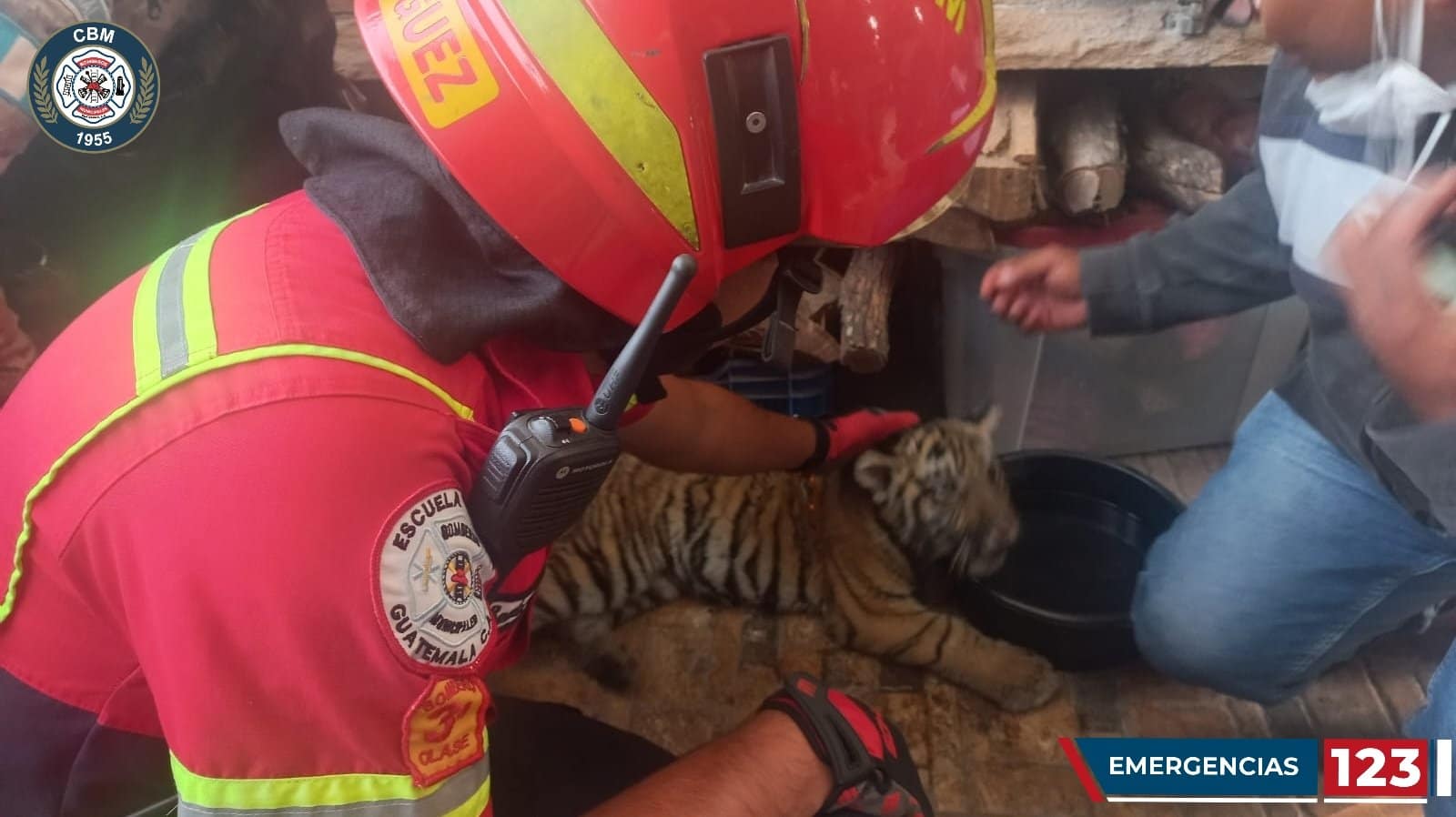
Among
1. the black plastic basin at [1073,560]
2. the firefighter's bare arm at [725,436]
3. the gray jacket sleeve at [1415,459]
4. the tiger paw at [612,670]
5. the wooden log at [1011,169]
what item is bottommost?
the tiger paw at [612,670]

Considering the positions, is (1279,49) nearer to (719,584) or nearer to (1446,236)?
(1446,236)

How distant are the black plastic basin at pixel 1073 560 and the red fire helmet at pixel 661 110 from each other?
712mm

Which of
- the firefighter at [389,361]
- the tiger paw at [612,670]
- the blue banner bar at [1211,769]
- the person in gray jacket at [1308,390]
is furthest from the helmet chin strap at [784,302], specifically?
the tiger paw at [612,670]

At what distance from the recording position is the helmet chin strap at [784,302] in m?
0.71

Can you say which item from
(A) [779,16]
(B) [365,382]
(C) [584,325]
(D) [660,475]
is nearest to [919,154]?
(A) [779,16]

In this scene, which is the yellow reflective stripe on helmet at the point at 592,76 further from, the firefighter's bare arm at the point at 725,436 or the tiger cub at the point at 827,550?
the tiger cub at the point at 827,550

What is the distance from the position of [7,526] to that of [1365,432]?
0.96 meters

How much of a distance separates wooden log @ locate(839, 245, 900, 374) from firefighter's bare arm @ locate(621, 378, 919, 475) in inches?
4.3

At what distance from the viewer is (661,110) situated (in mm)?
530

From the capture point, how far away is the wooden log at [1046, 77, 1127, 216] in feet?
3.30

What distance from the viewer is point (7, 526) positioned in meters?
0.59

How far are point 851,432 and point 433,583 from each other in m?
0.79

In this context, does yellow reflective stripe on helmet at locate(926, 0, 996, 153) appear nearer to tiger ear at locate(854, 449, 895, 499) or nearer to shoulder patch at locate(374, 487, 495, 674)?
shoulder patch at locate(374, 487, 495, 674)

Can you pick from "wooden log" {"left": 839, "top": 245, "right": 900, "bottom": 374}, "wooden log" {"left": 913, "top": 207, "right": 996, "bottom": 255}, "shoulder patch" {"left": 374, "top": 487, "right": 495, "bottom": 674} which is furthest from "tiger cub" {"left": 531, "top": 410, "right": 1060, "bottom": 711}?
"shoulder patch" {"left": 374, "top": 487, "right": 495, "bottom": 674}
